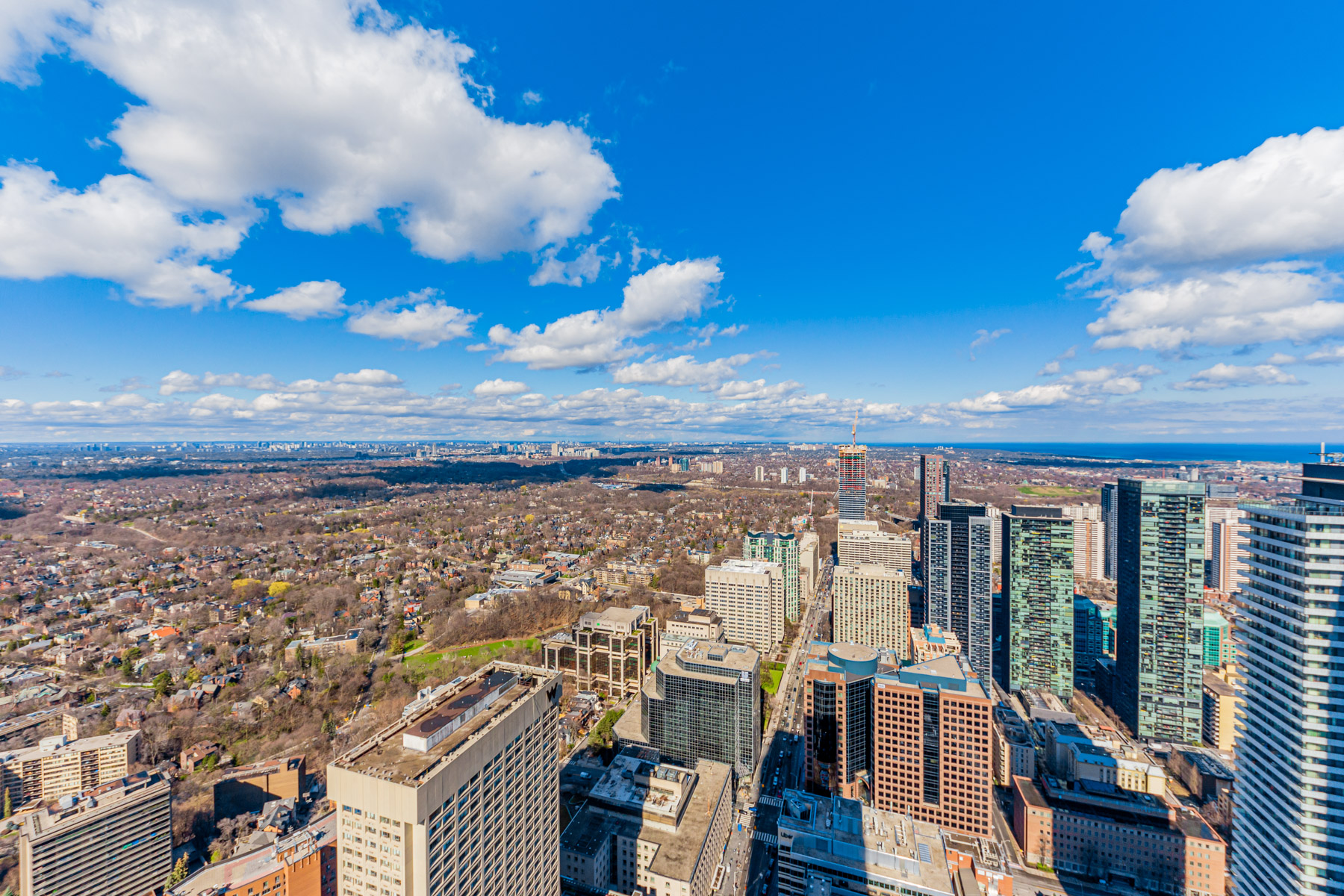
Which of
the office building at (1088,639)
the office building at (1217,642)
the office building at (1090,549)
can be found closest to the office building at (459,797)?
the office building at (1088,639)

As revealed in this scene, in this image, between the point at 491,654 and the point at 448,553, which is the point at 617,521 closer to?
the point at 448,553

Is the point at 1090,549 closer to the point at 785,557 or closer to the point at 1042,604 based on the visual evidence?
the point at 1042,604

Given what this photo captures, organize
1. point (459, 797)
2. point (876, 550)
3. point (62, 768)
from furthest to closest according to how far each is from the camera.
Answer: point (876, 550), point (62, 768), point (459, 797)

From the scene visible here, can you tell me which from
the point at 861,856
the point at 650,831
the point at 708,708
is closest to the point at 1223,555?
the point at 708,708

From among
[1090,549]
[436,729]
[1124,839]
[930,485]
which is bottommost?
[1124,839]

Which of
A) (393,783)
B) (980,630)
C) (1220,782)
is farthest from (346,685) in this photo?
(1220,782)

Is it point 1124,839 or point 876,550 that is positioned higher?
point 876,550

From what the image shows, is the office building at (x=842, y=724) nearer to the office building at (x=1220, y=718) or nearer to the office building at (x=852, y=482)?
the office building at (x=1220, y=718)
